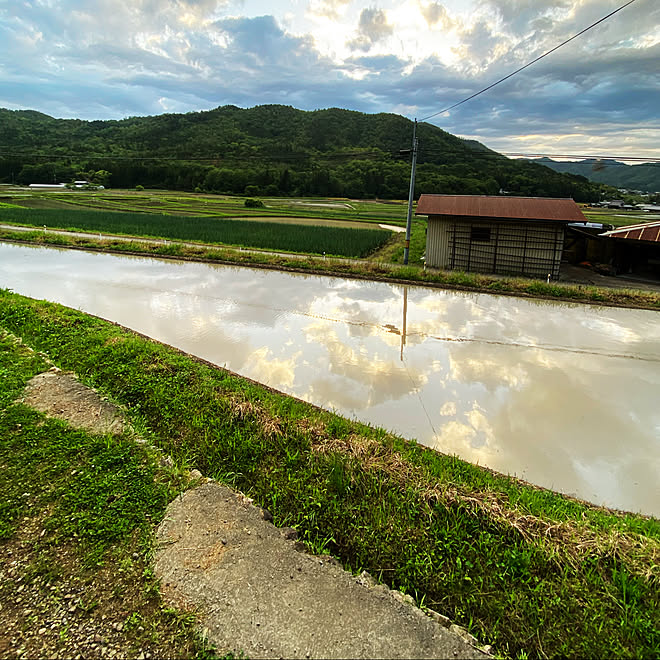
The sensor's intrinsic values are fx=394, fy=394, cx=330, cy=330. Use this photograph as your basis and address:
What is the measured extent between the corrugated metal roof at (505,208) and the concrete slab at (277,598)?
14477mm

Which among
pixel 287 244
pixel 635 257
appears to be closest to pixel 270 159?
pixel 287 244

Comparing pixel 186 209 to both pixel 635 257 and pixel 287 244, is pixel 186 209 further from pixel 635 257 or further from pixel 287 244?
pixel 635 257

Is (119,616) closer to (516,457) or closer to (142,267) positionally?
(516,457)

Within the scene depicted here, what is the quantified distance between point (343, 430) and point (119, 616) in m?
2.66

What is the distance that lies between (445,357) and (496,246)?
32.2 ft

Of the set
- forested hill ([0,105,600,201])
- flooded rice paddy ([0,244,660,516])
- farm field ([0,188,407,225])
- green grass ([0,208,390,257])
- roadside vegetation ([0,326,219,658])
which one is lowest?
flooded rice paddy ([0,244,660,516])

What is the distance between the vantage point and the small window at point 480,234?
15289 mm

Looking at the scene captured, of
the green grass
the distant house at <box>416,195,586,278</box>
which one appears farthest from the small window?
the green grass

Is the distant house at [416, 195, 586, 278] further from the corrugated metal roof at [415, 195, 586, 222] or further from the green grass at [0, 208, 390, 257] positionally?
the green grass at [0, 208, 390, 257]

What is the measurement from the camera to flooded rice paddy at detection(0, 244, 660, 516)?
4645mm

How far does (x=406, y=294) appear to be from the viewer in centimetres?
1168

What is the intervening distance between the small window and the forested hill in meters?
24.9

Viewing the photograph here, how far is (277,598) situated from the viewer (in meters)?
2.41

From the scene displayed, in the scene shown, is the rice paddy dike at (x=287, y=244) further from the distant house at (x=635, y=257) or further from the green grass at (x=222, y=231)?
the distant house at (x=635, y=257)
